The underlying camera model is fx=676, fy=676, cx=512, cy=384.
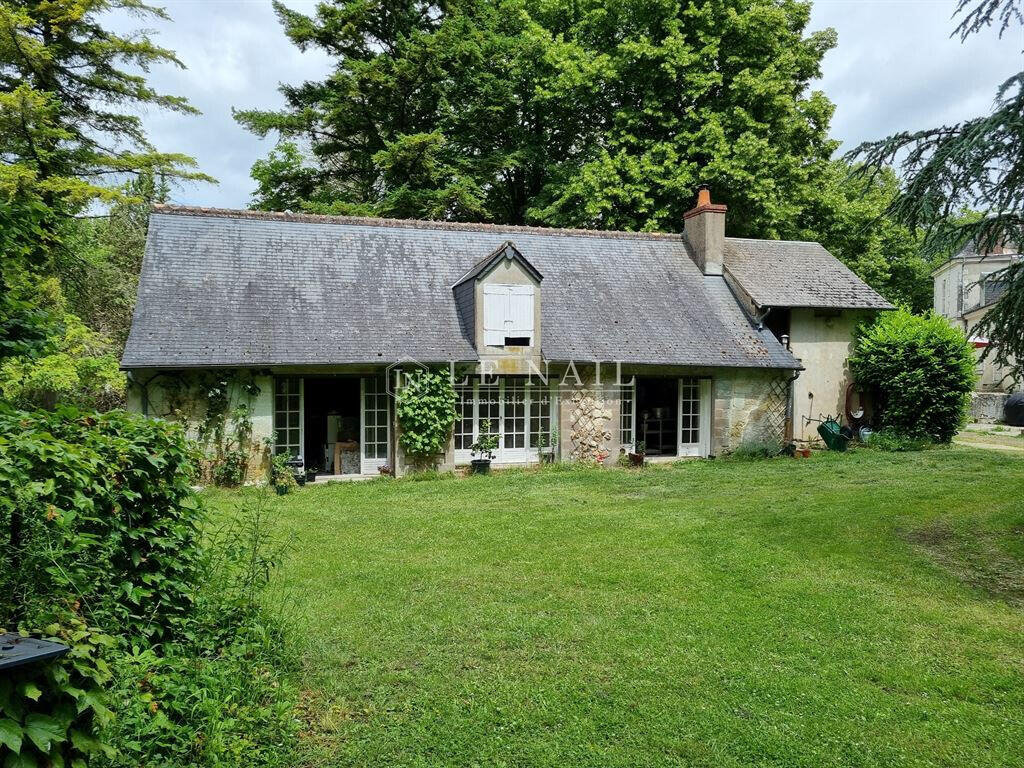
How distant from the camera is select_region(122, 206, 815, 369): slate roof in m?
12.7

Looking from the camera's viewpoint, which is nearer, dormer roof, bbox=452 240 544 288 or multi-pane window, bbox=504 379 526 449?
dormer roof, bbox=452 240 544 288

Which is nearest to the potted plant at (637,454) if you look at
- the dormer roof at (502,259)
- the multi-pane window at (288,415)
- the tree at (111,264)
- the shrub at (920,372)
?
the dormer roof at (502,259)

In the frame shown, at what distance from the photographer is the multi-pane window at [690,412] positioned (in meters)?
15.8

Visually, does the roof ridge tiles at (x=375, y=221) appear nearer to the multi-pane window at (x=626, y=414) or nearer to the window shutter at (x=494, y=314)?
the window shutter at (x=494, y=314)

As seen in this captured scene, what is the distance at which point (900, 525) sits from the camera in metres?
8.74

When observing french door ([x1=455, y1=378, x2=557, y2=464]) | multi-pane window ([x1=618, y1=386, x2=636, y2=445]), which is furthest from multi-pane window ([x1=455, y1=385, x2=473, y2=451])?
multi-pane window ([x1=618, y1=386, x2=636, y2=445])

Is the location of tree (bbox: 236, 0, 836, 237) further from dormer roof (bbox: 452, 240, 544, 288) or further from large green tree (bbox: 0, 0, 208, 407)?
dormer roof (bbox: 452, 240, 544, 288)

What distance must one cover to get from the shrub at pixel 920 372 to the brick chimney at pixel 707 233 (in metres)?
4.24

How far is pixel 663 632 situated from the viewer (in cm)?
532

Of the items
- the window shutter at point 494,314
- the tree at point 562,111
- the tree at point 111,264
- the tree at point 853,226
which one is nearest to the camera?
the window shutter at point 494,314

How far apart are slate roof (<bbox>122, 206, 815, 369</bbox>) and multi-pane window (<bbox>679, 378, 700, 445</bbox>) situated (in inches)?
42.0

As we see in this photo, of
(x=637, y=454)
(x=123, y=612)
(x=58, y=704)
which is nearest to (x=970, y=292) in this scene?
(x=637, y=454)

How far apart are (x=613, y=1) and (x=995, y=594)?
21.1m

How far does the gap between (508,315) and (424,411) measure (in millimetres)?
2656
